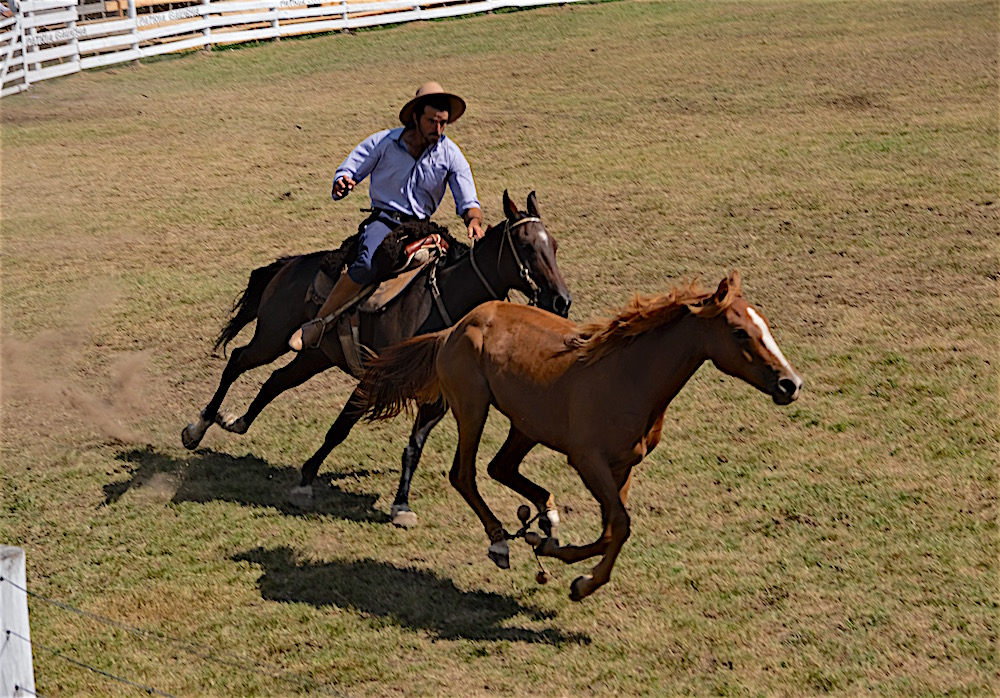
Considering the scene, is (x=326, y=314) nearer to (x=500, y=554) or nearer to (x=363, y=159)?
(x=363, y=159)

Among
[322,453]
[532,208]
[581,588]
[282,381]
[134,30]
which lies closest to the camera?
[581,588]

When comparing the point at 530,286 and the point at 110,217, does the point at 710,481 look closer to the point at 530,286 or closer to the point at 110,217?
the point at 530,286

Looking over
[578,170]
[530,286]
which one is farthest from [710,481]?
[578,170]

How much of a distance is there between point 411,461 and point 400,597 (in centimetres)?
144

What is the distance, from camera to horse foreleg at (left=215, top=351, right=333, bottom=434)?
920cm

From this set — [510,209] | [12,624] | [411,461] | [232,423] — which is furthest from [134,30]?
[12,624]

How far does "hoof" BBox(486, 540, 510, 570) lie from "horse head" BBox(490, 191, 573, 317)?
173 centimetres

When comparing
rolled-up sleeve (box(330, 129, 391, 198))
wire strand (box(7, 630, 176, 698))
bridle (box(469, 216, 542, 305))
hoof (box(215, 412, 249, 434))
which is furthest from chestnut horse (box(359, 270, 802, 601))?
hoof (box(215, 412, 249, 434))

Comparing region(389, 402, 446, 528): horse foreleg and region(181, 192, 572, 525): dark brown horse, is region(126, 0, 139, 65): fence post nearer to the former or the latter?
region(181, 192, 572, 525): dark brown horse

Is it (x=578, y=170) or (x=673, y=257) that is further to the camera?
(x=578, y=170)

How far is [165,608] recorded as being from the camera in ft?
22.8

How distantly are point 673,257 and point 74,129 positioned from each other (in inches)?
455

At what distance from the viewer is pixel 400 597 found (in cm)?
712

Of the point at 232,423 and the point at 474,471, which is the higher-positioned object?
the point at 474,471
